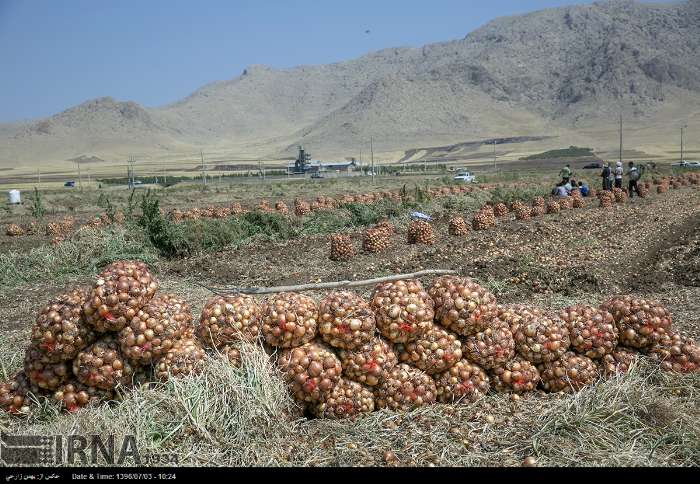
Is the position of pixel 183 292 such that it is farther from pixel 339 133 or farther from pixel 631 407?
pixel 339 133

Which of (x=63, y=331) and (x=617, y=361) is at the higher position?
(x=63, y=331)

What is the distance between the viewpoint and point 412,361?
16.1 feet

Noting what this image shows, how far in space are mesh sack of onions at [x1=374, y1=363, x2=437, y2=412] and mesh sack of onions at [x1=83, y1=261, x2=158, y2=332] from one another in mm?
1885

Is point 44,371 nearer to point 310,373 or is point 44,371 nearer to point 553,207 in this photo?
point 310,373

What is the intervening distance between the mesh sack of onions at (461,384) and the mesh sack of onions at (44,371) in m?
2.80

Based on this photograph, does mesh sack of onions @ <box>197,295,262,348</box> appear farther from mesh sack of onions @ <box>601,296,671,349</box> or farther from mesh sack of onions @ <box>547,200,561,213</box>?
mesh sack of onions @ <box>547,200,561,213</box>

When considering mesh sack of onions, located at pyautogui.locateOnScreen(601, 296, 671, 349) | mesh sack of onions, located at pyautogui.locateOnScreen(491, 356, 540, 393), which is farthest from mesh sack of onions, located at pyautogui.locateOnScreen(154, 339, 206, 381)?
mesh sack of onions, located at pyautogui.locateOnScreen(601, 296, 671, 349)

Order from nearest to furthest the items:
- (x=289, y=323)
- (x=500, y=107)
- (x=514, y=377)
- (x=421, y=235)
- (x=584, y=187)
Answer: (x=289, y=323) → (x=514, y=377) → (x=421, y=235) → (x=584, y=187) → (x=500, y=107)

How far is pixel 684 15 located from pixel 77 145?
529 ft

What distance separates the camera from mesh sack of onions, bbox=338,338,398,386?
15.4ft

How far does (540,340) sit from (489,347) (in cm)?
45

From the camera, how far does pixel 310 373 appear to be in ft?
15.0

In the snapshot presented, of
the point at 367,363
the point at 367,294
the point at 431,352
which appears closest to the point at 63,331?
the point at 367,363

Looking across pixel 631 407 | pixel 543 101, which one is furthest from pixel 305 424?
pixel 543 101
